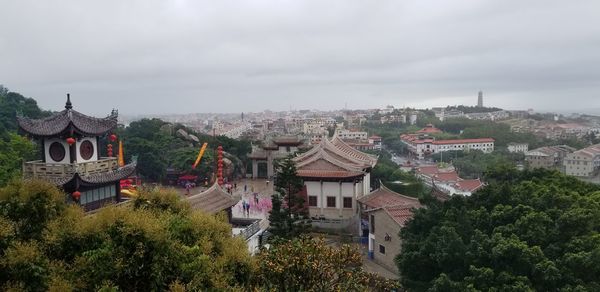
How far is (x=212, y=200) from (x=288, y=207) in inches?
177

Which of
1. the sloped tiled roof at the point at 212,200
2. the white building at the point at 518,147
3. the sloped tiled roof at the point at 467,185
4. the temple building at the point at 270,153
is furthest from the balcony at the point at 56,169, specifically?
the white building at the point at 518,147

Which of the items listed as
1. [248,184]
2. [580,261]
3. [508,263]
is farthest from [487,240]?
[248,184]

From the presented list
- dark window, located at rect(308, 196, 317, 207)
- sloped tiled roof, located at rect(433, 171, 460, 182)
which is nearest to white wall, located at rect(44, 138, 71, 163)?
dark window, located at rect(308, 196, 317, 207)

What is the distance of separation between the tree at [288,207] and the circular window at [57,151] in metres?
8.81

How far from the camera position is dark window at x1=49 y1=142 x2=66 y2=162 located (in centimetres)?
1758

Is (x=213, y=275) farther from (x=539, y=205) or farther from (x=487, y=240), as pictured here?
(x=539, y=205)

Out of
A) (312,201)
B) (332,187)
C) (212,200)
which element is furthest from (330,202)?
(212,200)

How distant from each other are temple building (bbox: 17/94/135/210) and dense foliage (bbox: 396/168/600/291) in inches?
449

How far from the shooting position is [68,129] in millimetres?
17078

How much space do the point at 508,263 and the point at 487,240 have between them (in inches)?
37.1

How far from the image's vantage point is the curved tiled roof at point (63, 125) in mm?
17141

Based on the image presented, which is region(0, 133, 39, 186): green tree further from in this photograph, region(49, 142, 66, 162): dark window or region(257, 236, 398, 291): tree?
region(257, 236, 398, 291): tree

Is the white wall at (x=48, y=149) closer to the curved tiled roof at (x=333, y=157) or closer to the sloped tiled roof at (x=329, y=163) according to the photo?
the sloped tiled roof at (x=329, y=163)

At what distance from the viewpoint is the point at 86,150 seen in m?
18.3
